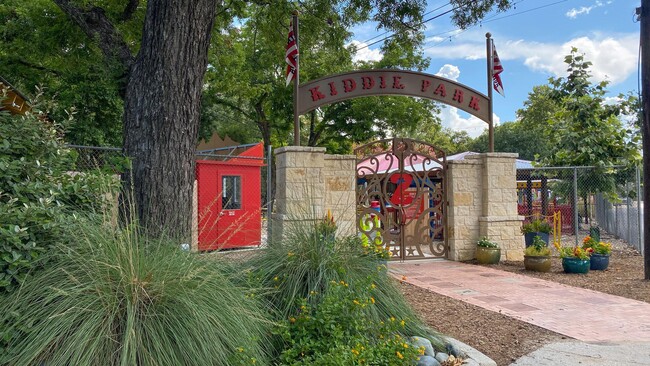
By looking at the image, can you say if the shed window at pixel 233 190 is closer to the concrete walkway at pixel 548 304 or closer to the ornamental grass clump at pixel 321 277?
the concrete walkway at pixel 548 304

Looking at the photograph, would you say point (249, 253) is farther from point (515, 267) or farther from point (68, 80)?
point (68, 80)

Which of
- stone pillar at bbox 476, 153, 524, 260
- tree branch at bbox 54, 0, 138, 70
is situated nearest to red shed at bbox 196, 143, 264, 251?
stone pillar at bbox 476, 153, 524, 260

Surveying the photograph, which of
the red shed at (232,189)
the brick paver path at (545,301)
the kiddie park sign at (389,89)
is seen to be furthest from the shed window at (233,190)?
the brick paver path at (545,301)

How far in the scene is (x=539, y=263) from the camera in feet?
30.0

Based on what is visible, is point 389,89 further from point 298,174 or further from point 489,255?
point 489,255

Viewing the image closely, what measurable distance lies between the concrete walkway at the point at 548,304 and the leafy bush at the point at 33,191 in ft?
10.7

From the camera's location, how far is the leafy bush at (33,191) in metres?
3.04

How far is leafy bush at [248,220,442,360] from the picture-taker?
4.05 metres

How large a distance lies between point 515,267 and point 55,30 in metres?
9.51

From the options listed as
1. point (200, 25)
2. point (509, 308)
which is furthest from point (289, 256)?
point (509, 308)

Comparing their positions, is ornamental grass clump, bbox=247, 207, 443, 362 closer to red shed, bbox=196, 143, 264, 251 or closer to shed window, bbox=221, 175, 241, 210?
red shed, bbox=196, 143, 264, 251

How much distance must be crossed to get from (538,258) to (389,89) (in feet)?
14.0

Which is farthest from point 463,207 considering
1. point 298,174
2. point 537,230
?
point 298,174

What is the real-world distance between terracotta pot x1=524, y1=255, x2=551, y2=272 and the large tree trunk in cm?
675
